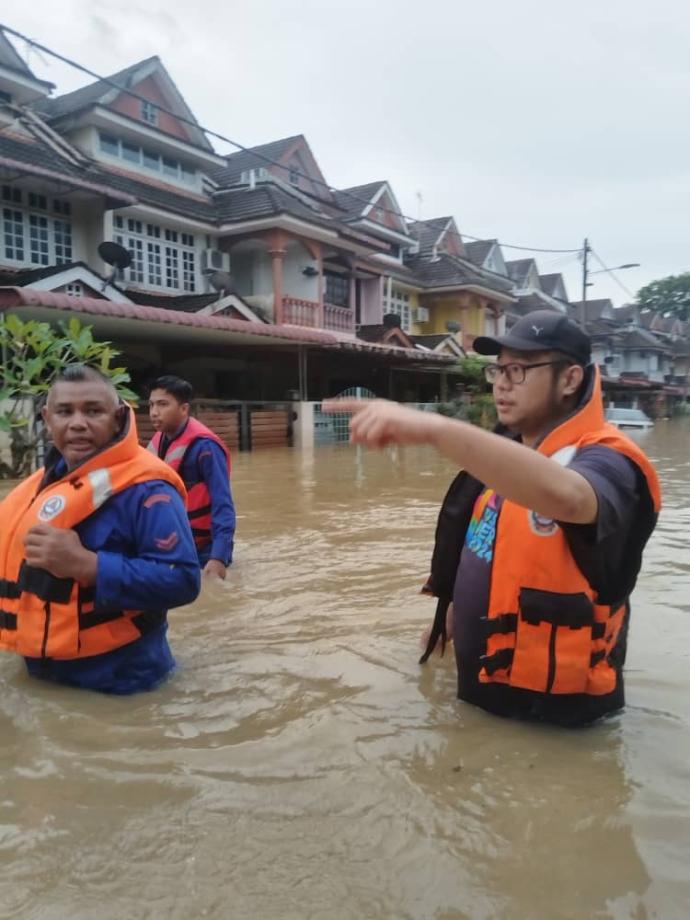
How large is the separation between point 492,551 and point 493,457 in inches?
33.9

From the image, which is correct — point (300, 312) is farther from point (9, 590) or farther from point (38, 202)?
point (9, 590)

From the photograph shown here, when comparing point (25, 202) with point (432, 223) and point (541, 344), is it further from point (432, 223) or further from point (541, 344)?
point (432, 223)

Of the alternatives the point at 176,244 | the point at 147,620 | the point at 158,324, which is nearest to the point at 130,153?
the point at 176,244

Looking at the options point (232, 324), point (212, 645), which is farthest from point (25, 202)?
point (212, 645)

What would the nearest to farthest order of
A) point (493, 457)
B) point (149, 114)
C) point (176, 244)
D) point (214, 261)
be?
→ 1. point (493, 457)
2. point (176, 244)
3. point (149, 114)
4. point (214, 261)

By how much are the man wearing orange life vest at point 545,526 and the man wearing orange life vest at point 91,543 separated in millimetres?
1027

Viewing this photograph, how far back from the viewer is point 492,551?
2.59 m

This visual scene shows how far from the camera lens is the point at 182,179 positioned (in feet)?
75.9

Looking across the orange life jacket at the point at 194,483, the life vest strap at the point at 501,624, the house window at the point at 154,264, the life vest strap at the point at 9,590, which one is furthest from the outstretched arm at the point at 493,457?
the house window at the point at 154,264

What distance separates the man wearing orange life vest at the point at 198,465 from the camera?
4.99 m

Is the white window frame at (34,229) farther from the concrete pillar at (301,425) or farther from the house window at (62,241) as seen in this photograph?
the concrete pillar at (301,425)

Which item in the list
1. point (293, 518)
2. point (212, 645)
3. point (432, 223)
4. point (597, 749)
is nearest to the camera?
point (597, 749)

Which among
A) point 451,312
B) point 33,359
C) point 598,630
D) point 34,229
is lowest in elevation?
point 598,630

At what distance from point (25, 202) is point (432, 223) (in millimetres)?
24337
